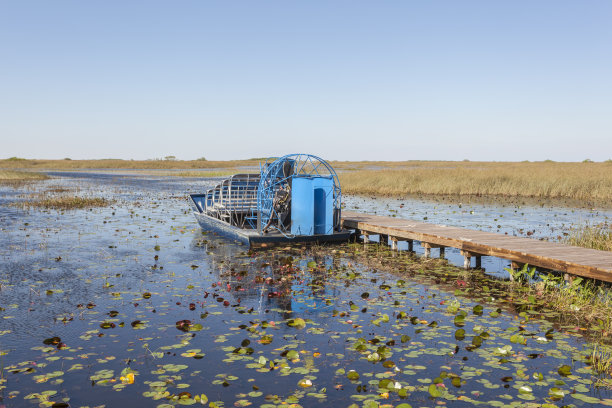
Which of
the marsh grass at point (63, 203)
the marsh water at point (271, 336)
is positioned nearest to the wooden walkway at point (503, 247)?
the marsh water at point (271, 336)

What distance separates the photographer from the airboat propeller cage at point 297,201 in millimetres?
14523

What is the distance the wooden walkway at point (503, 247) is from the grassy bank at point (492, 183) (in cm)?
2098

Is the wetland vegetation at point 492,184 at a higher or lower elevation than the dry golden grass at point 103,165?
lower

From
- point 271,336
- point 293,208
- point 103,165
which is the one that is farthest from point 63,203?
point 103,165

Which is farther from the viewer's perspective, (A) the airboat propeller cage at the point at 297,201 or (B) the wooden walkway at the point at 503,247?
(A) the airboat propeller cage at the point at 297,201

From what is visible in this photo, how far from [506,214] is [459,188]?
1272 cm

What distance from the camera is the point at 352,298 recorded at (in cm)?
949

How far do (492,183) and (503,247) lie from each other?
86.8ft

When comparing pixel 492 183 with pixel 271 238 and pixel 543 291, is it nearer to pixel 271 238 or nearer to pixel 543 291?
pixel 271 238

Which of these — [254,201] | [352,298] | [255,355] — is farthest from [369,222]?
[255,355]

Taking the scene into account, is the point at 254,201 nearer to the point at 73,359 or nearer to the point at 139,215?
the point at 139,215

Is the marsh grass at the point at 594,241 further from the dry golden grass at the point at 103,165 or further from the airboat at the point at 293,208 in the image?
the dry golden grass at the point at 103,165

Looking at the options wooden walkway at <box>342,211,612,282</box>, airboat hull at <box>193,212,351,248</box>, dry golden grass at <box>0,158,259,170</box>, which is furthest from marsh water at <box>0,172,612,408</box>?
dry golden grass at <box>0,158,259,170</box>

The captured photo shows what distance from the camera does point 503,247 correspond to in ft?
36.5
